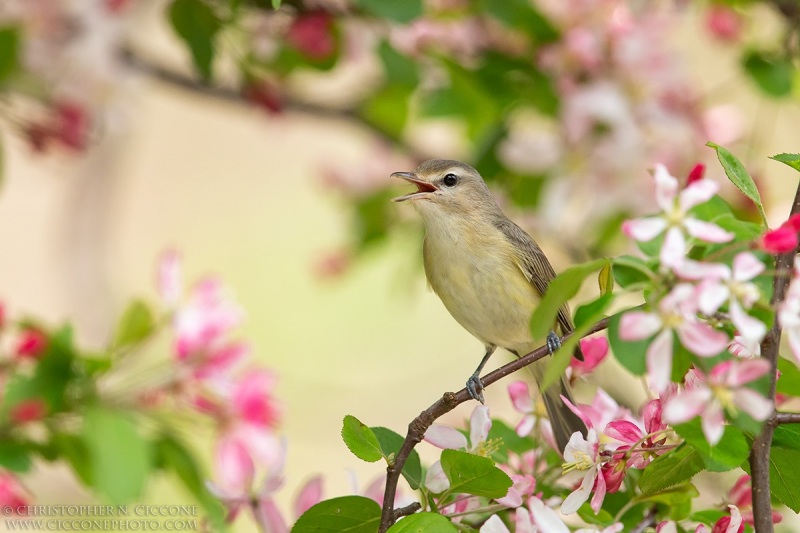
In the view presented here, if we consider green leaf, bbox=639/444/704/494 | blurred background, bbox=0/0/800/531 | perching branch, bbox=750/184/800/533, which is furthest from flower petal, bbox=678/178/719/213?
blurred background, bbox=0/0/800/531

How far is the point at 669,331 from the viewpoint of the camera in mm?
1084

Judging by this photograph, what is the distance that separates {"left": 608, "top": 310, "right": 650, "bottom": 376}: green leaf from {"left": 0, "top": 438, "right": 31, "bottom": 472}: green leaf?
1.26 m

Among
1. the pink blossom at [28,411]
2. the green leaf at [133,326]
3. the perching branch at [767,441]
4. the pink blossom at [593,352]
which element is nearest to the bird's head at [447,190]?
the green leaf at [133,326]

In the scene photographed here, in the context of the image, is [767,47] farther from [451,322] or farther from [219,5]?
[451,322]

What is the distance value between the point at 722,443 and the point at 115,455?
115 centimetres

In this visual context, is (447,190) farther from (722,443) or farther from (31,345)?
(722,443)

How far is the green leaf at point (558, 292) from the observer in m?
1.07

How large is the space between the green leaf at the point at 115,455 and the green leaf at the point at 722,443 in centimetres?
108

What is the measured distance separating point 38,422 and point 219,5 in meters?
1.17

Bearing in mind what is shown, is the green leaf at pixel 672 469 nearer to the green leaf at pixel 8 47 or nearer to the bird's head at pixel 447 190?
the bird's head at pixel 447 190

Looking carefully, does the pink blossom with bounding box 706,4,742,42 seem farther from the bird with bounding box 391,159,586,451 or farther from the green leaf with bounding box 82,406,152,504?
the green leaf with bounding box 82,406,152,504

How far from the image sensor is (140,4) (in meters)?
3.60

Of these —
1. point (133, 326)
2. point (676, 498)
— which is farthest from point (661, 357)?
point (133, 326)

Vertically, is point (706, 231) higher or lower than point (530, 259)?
higher
